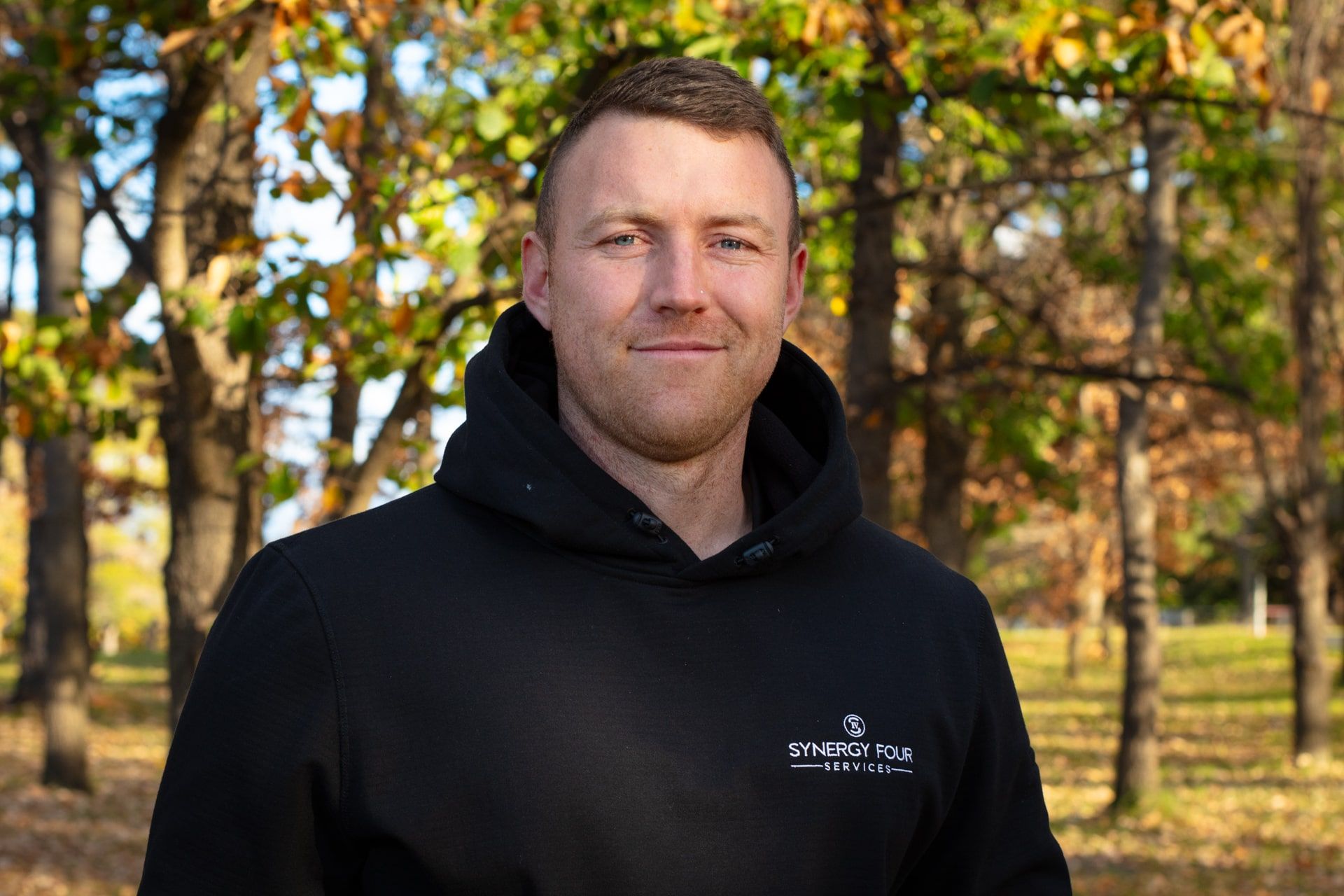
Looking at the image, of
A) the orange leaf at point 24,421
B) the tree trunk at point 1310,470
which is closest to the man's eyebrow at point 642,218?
the orange leaf at point 24,421

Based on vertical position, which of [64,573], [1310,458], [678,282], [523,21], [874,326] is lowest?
[64,573]

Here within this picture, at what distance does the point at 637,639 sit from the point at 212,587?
178 inches

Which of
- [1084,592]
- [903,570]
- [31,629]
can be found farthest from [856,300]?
[1084,592]

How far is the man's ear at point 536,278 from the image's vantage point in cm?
251

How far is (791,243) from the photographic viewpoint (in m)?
2.54

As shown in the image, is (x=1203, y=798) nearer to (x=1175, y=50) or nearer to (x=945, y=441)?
(x=945, y=441)

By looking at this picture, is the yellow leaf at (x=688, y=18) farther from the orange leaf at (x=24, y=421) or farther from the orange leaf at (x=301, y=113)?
the orange leaf at (x=24, y=421)

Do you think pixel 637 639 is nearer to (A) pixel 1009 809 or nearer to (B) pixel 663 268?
(B) pixel 663 268

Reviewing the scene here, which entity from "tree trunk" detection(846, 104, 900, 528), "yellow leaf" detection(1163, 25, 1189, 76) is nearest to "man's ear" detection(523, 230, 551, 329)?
"yellow leaf" detection(1163, 25, 1189, 76)

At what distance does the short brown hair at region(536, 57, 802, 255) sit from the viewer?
7.57 feet

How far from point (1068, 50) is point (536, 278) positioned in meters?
3.41

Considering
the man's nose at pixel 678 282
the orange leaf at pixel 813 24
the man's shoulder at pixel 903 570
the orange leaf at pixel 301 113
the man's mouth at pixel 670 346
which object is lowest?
the man's shoulder at pixel 903 570

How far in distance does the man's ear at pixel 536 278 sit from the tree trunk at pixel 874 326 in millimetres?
6201

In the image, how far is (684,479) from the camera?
95.6 inches
